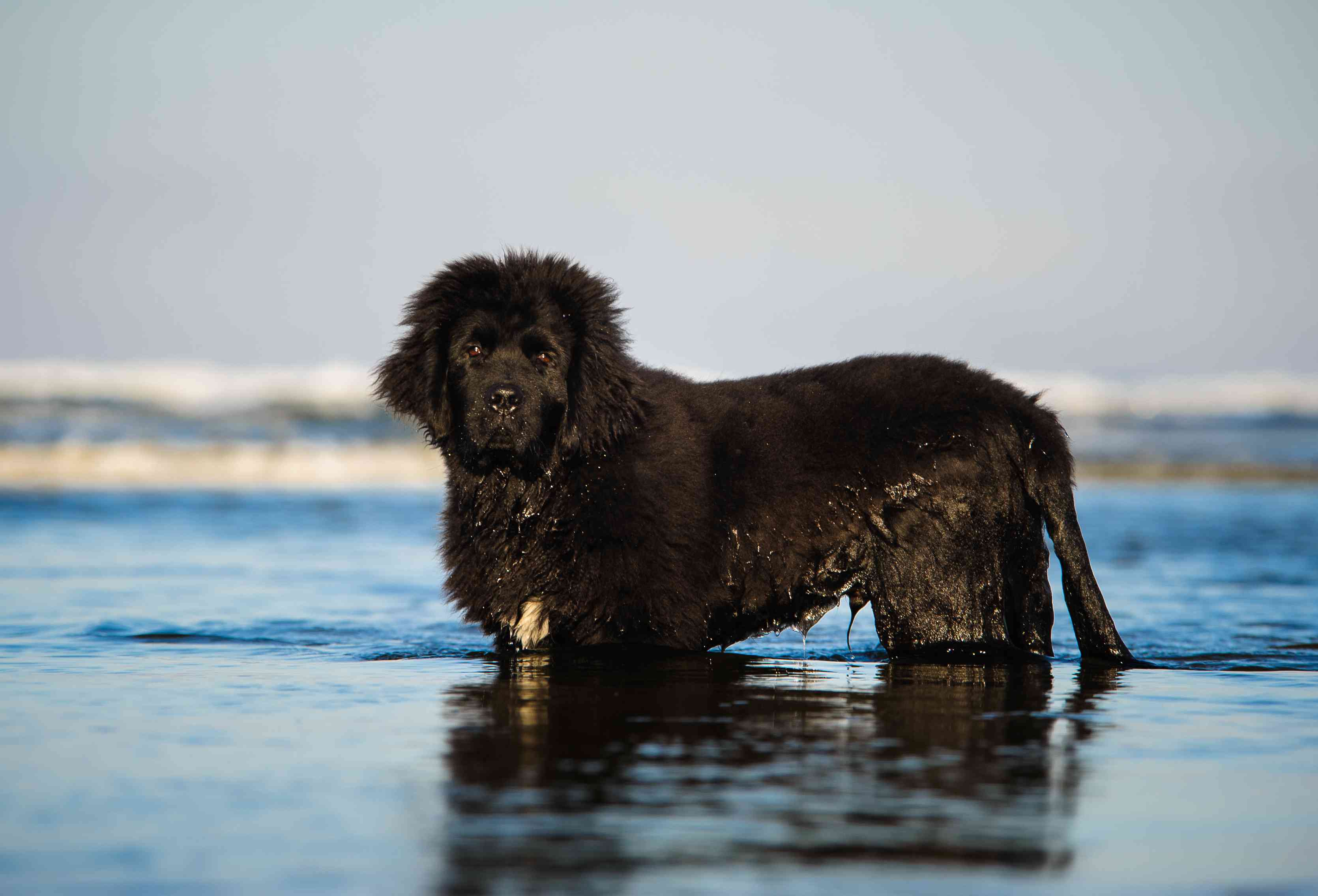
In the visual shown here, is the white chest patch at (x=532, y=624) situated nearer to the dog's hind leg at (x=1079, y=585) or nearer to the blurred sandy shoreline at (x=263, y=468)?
the dog's hind leg at (x=1079, y=585)

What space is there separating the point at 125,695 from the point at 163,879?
2497 millimetres

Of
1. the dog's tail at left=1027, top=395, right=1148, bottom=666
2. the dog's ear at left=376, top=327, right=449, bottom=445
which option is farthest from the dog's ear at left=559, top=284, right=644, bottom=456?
the dog's tail at left=1027, top=395, right=1148, bottom=666

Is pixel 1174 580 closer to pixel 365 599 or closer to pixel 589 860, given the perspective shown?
pixel 365 599

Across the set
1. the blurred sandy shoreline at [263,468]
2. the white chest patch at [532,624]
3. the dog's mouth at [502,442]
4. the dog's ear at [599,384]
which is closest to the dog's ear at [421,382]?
the dog's mouth at [502,442]

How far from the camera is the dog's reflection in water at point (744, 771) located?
3135 mm

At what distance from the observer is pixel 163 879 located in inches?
116

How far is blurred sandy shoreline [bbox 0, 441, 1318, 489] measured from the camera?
24.6m

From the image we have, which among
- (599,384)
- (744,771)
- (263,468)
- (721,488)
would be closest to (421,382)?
(599,384)

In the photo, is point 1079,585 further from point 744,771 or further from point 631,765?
point 631,765

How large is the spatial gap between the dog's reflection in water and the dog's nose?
3.65ft

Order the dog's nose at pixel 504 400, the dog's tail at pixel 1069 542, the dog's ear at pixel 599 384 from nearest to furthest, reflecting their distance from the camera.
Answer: the dog's nose at pixel 504 400, the dog's ear at pixel 599 384, the dog's tail at pixel 1069 542

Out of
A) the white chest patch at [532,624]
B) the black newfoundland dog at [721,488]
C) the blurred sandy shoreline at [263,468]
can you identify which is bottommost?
the white chest patch at [532,624]

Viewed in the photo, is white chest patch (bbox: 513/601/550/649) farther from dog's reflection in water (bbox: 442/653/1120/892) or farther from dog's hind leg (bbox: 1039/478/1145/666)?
dog's hind leg (bbox: 1039/478/1145/666)

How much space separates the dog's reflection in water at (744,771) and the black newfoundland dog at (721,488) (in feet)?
1.19
